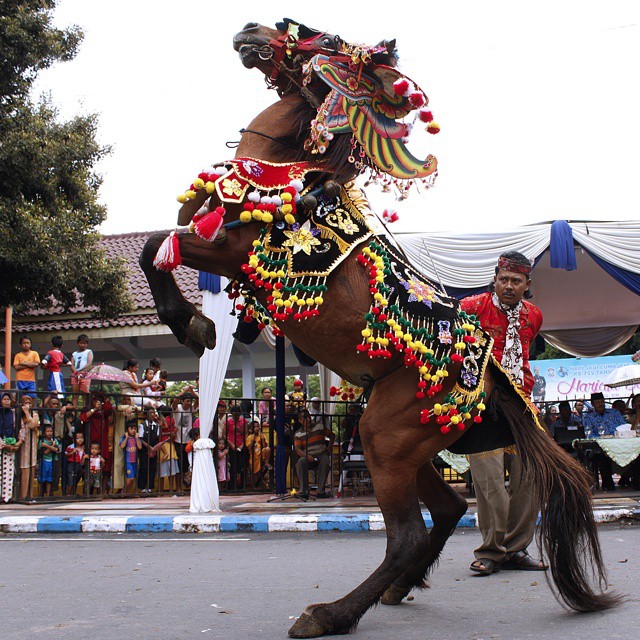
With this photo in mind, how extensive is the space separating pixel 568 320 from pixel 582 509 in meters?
11.4

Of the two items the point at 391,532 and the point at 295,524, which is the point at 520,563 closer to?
the point at 391,532

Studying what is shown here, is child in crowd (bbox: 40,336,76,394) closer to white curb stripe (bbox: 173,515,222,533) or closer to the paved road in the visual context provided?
white curb stripe (bbox: 173,515,222,533)

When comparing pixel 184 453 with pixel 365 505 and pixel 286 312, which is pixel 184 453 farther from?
pixel 286 312

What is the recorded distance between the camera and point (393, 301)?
3.96 meters

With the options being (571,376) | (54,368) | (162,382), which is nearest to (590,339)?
(162,382)

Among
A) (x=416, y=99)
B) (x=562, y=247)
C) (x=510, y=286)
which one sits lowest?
(x=510, y=286)

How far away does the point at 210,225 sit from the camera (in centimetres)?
384

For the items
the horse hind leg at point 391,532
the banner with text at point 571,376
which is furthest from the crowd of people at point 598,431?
the banner with text at point 571,376

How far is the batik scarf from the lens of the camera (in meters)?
5.19

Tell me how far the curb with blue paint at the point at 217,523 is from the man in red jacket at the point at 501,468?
298cm

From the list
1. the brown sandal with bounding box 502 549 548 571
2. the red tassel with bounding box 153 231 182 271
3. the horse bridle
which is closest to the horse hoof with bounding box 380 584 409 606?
the brown sandal with bounding box 502 549 548 571

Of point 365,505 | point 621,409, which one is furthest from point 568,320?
point 365,505

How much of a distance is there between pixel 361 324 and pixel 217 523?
17.6 feet

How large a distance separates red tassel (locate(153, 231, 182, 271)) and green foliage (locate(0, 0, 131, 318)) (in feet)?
38.2
